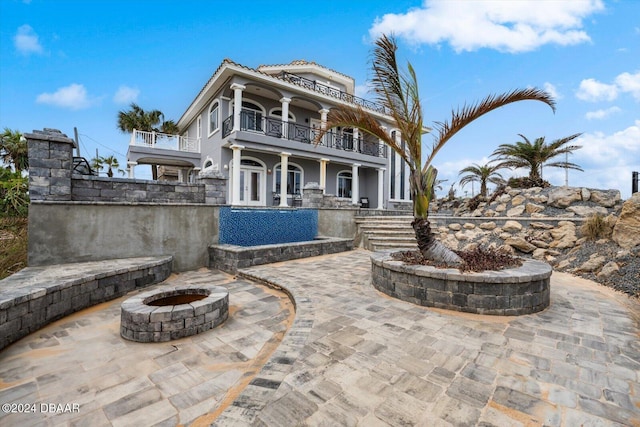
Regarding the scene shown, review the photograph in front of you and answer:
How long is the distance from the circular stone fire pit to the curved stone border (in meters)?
2.68

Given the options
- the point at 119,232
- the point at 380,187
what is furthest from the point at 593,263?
the point at 380,187

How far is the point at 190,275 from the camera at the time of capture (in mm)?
5910

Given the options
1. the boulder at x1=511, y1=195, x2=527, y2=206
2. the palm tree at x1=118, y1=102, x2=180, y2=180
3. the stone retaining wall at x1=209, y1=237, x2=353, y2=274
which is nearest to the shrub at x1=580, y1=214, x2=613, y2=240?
the boulder at x1=511, y1=195, x2=527, y2=206

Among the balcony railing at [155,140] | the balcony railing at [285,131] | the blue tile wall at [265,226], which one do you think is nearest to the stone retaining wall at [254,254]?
the blue tile wall at [265,226]

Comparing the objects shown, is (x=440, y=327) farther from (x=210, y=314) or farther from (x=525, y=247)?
(x=525, y=247)

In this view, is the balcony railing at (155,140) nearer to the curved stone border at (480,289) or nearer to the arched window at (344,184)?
the arched window at (344,184)

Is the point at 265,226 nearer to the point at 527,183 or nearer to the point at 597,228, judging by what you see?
the point at 597,228

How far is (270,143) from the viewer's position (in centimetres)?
1211

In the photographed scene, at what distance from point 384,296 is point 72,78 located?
62.5ft

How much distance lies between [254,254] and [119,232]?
2742mm

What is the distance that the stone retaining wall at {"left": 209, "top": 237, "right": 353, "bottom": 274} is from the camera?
6055 mm

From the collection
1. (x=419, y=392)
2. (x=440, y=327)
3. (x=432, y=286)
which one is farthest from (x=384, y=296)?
(x=419, y=392)

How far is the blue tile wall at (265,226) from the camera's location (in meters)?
7.04

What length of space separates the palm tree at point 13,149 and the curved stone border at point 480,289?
15478 millimetres
